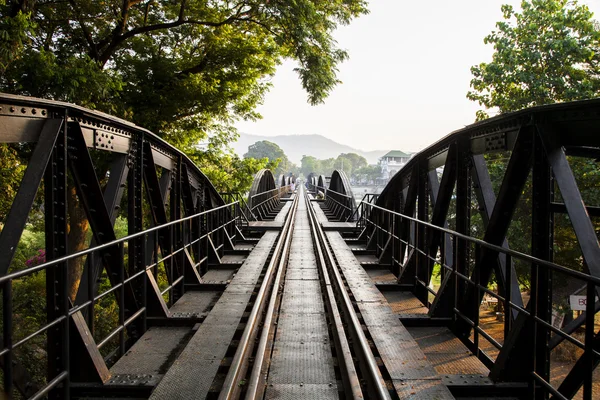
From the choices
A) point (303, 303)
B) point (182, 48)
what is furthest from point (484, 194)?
point (182, 48)

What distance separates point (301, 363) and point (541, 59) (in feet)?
60.0

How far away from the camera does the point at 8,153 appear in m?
10.3

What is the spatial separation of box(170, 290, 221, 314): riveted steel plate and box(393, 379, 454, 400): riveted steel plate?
132 inches

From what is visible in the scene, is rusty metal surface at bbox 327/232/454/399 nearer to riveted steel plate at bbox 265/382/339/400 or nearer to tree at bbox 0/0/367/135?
riveted steel plate at bbox 265/382/339/400

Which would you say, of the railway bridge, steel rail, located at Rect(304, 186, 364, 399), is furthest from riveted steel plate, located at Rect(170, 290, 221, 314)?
steel rail, located at Rect(304, 186, 364, 399)

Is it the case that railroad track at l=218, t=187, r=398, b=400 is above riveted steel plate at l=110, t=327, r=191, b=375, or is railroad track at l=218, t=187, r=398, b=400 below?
above

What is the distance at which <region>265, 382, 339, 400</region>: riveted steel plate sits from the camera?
365 cm

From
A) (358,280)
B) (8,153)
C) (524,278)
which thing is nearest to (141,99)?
(8,153)

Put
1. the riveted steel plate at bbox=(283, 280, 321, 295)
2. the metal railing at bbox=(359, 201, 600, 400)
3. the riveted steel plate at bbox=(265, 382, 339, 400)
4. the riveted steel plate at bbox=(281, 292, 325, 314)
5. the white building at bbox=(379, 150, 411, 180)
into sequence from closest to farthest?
the metal railing at bbox=(359, 201, 600, 400) → the riveted steel plate at bbox=(265, 382, 339, 400) → the riveted steel plate at bbox=(281, 292, 325, 314) → the riveted steel plate at bbox=(283, 280, 321, 295) → the white building at bbox=(379, 150, 411, 180)

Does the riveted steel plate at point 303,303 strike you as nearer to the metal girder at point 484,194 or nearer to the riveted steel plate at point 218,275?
the riveted steel plate at point 218,275

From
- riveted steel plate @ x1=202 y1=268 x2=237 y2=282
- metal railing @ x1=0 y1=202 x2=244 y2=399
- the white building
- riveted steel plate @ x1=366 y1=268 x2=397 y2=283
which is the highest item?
the white building

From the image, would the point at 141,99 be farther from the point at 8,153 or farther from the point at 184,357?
the point at 184,357

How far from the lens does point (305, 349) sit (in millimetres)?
4656

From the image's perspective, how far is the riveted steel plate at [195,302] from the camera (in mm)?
6254
